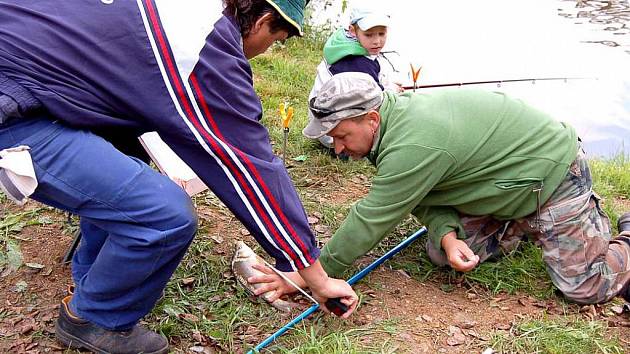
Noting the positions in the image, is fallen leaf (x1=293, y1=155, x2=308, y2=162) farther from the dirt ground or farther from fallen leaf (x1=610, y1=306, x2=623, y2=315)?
fallen leaf (x1=610, y1=306, x2=623, y2=315)

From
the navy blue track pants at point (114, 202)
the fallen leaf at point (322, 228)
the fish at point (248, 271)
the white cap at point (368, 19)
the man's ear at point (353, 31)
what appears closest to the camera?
the navy blue track pants at point (114, 202)

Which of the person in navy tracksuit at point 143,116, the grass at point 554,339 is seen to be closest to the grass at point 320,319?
the grass at point 554,339

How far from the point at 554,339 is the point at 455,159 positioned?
2.70 feet

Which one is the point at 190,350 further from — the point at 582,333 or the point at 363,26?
the point at 363,26

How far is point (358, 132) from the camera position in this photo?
2895mm

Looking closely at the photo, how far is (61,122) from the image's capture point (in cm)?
221

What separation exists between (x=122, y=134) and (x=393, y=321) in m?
1.34

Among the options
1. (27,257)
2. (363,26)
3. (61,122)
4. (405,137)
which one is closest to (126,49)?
(61,122)

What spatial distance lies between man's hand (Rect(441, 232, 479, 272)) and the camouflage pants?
1.04ft

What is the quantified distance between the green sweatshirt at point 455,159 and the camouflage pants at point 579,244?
0.08 m

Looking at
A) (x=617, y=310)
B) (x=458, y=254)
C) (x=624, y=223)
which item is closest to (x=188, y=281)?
(x=458, y=254)

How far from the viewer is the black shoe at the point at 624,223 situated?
11.5 ft

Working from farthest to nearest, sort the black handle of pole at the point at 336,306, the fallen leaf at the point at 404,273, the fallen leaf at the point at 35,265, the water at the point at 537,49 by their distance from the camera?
Result: 1. the water at the point at 537,49
2. the fallen leaf at the point at 404,273
3. the fallen leaf at the point at 35,265
4. the black handle of pole at the point at 336,306

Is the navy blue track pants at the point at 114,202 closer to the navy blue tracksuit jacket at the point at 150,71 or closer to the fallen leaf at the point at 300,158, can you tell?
the navy blue tracksuit jacket at the point at 150,71
